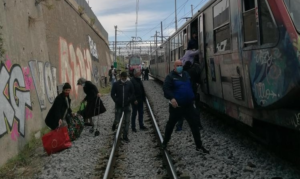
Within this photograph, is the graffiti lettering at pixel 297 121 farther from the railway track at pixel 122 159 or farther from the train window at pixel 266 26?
the railway track at pixel 122 159

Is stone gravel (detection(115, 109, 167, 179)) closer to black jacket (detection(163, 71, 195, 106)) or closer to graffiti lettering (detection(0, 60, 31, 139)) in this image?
black jacket (detection(163, 71, 195, 106))

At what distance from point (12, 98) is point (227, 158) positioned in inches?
192

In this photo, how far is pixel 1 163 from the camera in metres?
7.10

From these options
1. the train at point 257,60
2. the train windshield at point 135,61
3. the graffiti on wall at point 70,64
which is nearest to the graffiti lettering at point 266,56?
the train at point 257,60

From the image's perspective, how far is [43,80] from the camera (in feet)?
37.0

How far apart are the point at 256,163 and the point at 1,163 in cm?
488

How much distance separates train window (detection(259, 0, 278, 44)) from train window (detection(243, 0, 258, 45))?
0.28m

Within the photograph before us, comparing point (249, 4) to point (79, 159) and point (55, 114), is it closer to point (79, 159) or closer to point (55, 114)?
point (79, 159)

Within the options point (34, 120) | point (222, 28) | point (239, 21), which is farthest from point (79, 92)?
point (239, 21)

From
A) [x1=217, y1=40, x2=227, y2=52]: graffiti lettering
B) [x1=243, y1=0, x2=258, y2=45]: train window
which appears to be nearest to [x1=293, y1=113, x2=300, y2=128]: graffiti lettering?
[x1=243, y1=0, x2=258, y2=45]: train window

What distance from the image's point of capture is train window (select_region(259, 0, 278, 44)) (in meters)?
5.22

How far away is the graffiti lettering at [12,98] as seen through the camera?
7520mm

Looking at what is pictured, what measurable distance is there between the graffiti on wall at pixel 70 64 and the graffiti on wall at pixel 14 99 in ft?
16.0

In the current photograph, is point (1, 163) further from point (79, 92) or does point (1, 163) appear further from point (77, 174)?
point (79, 92)
